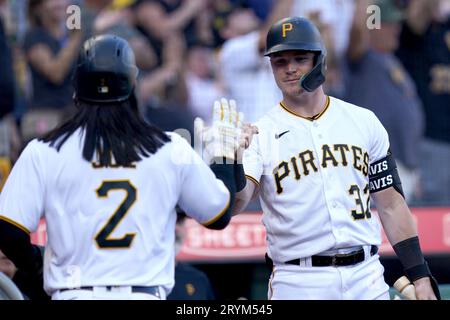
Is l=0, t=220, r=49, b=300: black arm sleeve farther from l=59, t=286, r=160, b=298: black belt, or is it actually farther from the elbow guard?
the elbow guard

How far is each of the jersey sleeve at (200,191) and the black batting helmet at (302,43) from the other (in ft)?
2.81

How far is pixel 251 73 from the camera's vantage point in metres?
7.84

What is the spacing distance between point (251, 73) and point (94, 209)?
14.1 feet

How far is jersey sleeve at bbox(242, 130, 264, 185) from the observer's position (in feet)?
14.4

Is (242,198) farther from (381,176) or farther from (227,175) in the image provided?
(381,176)

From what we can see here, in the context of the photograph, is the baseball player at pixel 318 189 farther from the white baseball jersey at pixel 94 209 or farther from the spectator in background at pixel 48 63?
the spectator in background at pixel 48 63

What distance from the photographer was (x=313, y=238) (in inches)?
173

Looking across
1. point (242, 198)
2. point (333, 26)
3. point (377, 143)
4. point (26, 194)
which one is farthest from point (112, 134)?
point (333, 26)

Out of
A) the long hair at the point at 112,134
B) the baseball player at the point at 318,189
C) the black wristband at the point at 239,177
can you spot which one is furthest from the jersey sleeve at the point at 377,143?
the long hair at the point at 112,134

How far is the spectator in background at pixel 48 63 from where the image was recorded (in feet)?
25.5

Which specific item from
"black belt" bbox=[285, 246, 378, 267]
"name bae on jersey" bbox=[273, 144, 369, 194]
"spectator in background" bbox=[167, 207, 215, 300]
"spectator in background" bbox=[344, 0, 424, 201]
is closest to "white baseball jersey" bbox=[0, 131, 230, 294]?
"name bae on jersey" bbox=[273, 144, 369, 194]

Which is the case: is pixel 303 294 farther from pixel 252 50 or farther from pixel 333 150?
pixel 252 50

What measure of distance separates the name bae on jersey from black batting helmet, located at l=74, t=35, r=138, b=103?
0.85m
